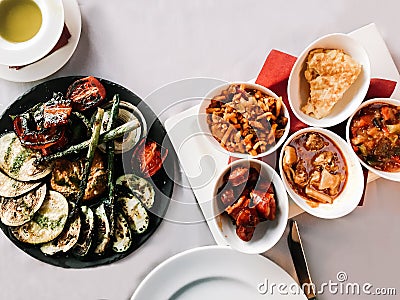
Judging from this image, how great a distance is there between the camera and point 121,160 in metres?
1.26

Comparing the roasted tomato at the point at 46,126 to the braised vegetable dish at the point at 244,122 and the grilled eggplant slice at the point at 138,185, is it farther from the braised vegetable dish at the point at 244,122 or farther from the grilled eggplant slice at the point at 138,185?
the braised vegetable dish at the point at 244,122

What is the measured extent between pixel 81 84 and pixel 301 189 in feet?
1.78

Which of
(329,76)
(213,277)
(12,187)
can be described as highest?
(329,76)

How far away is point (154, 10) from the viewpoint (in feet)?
4.36

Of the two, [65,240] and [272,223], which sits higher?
[272,223]

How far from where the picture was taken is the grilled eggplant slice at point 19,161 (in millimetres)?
1223

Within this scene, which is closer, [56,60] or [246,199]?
[246,199]

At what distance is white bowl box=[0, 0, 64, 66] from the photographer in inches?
48.1

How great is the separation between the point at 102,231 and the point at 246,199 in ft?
1.09

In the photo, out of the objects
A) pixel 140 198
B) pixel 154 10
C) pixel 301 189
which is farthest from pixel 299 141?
pixel 154 10

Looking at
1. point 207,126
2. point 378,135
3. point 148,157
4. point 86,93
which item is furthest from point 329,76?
point 86,93

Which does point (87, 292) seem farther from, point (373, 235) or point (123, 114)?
point (373, 235)

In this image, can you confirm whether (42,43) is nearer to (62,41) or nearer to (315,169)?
(62,41)

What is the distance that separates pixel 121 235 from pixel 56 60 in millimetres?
426
